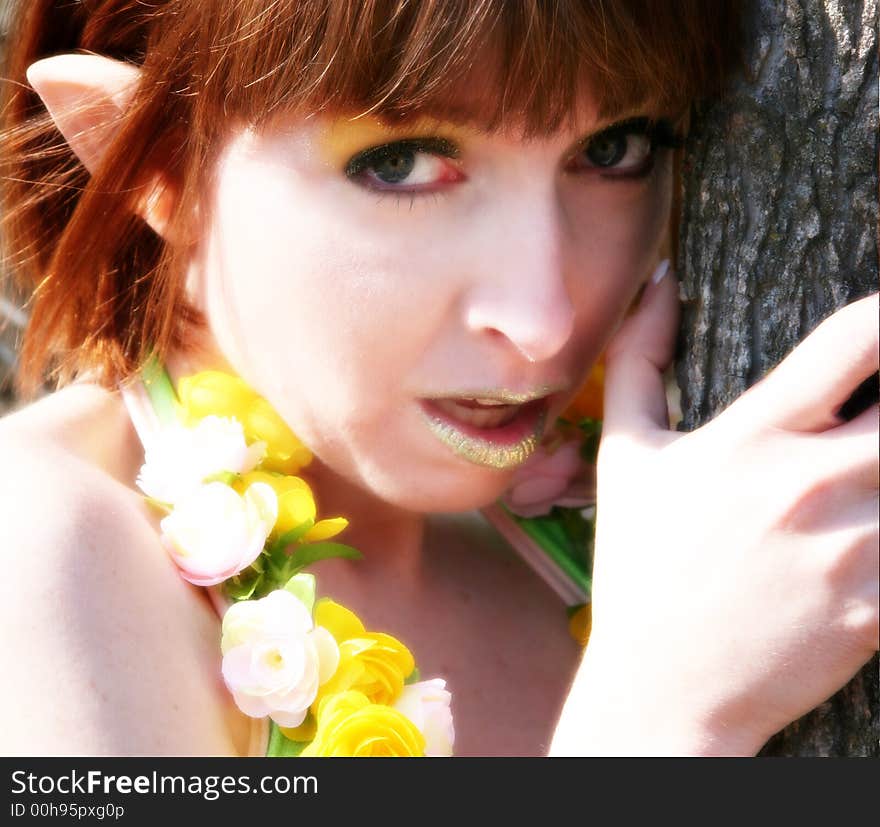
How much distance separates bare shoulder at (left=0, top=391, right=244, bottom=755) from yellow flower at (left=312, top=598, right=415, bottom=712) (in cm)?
14

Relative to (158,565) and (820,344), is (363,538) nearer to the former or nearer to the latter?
(158,565)

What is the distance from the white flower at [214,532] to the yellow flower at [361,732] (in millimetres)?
206

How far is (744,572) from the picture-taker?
1187 millimetres

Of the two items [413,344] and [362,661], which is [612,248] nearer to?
[413,344]

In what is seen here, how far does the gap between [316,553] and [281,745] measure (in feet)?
0.86

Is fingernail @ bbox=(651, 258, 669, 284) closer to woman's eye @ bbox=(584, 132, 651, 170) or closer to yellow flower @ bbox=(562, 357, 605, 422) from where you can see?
woman's eye @ bbox=(584, 132, 651, 170)

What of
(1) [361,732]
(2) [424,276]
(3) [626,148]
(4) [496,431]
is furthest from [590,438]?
(1) [361,732]

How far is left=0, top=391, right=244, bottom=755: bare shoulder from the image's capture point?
4.10 ft

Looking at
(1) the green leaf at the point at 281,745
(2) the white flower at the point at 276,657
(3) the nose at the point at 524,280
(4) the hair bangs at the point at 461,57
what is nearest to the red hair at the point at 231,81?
(4) the hair bangs at the point at 461,57

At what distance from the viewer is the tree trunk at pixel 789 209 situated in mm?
1271

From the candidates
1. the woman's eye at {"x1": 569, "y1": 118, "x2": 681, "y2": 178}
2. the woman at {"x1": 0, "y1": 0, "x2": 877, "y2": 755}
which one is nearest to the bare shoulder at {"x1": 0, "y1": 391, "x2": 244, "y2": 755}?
the woman at {"x1": 0, "y1": 0, "x2": 877, "y2": 755}

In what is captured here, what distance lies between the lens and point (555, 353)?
147cm

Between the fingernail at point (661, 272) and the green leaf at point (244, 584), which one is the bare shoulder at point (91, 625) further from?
the fingernail at point (661, 272)

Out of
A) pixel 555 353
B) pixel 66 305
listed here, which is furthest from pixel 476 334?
pixel 66 305
